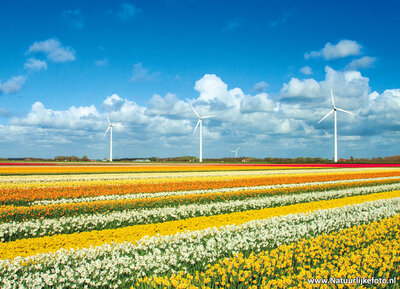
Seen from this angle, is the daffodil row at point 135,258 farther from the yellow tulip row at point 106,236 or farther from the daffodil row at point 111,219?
the daffodil row at point 111,219

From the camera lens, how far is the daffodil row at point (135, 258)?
7137mm

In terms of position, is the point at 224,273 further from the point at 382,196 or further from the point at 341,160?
the point at 341,160

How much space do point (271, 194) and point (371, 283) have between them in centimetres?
1627

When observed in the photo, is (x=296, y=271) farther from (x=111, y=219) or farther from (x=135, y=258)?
(x=111, y=219)

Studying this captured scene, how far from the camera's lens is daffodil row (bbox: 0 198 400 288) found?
7.14 m

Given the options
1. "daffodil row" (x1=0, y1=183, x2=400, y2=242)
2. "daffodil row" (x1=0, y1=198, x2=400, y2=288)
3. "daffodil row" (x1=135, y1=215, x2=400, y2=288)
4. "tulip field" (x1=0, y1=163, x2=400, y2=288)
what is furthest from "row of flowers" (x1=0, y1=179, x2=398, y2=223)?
"daffodil row" (x1=135, y1=215, x2=400, y2=288)

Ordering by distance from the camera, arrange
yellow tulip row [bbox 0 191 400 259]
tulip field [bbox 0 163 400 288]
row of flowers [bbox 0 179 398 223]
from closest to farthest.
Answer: tulip field [bbox 0 163 400 288]
yellow tulip row [bbox 0 191 400 259]
row of flowers [bbox 0 179 398 223]

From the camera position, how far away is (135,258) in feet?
28.0

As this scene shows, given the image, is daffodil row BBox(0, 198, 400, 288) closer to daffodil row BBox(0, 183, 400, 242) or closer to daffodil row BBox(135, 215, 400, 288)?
daffodil row BBox(135, 215, 400, 288)

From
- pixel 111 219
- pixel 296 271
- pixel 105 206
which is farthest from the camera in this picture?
pixel 105 206

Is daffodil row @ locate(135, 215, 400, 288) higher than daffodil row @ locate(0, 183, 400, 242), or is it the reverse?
daffodil row @ locate(135, 215, 400, 288)

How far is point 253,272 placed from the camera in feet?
24.1

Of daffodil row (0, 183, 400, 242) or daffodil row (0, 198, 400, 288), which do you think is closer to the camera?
daffodil row (0, 198, 400, 288)

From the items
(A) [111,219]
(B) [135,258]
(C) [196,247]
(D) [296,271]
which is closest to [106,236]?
(A) [111,219]
